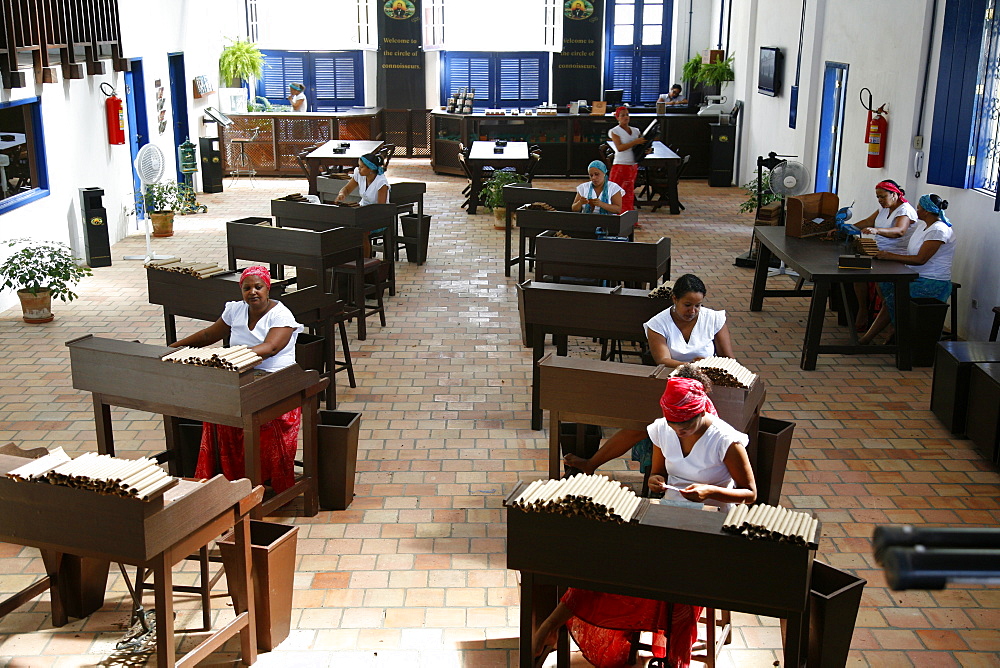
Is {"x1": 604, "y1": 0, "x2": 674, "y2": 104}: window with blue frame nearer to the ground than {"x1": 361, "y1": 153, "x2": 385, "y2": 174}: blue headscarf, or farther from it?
farther from it

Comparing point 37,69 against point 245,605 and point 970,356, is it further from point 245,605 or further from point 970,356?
point 970,356

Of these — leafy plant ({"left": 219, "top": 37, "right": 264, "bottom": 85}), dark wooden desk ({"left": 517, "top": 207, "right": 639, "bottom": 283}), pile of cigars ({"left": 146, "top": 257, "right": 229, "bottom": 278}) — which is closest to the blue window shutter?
dark wooden desk ({"left": 517, "top": 207, "right": 639, "bottom": 283})

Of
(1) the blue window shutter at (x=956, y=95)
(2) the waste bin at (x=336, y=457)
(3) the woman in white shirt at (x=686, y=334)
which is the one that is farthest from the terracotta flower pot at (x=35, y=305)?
(1) the blue window shutter at (x=956, y=95)

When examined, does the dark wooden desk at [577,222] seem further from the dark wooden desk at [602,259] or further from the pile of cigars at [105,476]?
the pile of cigars at [105,476]

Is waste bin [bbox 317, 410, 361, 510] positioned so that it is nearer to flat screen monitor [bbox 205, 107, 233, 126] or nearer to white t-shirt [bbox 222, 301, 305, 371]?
white t-shirt [bbox 222, 301, 305, 371]

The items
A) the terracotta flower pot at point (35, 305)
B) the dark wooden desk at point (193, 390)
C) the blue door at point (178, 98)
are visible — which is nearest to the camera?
the dark wooden desk at point (193, 390)

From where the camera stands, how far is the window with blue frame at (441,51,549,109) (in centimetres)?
2138

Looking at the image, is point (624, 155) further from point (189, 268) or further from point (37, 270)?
point (189, 268)

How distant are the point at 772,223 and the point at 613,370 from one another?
662 centimetres

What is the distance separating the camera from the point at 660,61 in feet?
69.9

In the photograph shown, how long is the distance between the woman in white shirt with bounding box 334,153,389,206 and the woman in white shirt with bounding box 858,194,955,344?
4671 mm

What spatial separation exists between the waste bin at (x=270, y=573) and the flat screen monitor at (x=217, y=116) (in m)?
14.4

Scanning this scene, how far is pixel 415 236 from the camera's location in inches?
477

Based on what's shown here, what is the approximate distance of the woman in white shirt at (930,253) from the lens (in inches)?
323
